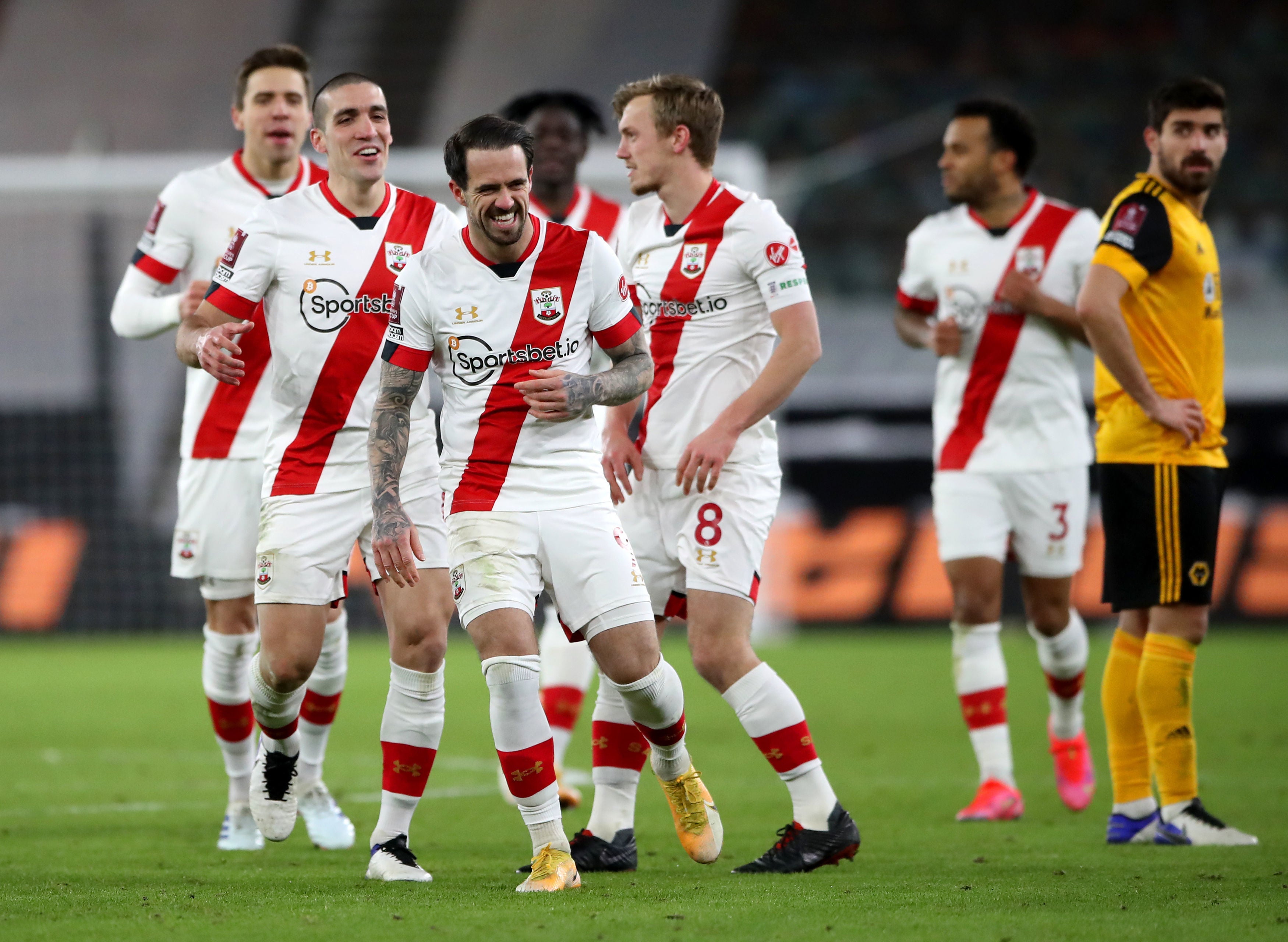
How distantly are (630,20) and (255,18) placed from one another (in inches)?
196

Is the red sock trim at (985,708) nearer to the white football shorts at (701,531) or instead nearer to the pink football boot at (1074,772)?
the pink football boot at (1074,772)

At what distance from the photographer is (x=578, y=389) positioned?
4.67m

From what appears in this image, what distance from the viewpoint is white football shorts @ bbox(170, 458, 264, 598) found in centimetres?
604

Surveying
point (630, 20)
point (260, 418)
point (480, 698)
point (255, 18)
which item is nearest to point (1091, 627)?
point (480, 698)

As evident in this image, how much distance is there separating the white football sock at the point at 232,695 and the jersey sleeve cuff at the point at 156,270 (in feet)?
4.35

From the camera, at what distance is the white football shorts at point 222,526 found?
19.8 ft

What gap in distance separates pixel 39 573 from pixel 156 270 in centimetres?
861

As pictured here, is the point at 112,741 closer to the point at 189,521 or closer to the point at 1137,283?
the point at 189,521

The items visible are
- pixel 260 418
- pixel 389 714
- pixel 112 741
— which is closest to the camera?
pixel 389 714

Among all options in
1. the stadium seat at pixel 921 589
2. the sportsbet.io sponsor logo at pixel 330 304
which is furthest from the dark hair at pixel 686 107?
the stadium seat at pixel 921 589

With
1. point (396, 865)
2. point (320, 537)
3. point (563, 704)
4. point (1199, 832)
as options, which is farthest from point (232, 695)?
point (1199, 832)

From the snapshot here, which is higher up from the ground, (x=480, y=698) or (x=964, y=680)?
(x=964, y=680)

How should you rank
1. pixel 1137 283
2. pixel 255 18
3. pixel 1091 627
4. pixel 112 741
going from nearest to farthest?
pixel 1137 283
pixel 112 741
pixel 1091 627
pixel 255 18

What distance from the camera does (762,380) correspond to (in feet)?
16.9
